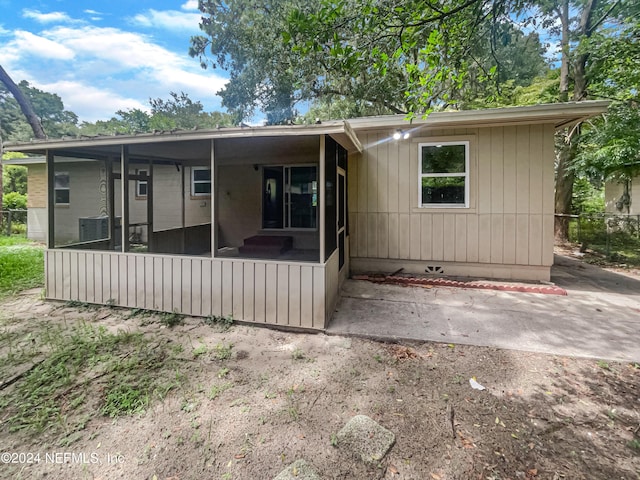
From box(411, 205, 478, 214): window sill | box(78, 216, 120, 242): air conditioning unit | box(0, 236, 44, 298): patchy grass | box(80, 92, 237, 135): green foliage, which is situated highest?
box(80, 92, 237, 135): green foliage

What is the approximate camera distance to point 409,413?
2.33 meters

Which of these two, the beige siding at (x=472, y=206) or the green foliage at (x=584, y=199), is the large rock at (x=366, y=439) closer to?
the beige siding at (x=472, y=206)

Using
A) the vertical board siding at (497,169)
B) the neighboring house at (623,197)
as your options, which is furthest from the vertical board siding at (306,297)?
the neighboring house at (623,197)

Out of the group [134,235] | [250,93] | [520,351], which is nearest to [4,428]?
[520,351]

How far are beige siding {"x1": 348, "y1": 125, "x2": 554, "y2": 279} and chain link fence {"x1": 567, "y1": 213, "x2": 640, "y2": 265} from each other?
450 centimetres

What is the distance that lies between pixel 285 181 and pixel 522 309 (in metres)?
5.52

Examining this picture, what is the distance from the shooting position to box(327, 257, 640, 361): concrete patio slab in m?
3.37

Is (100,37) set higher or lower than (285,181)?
higher

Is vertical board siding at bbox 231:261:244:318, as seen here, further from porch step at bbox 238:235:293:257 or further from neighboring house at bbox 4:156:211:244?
neighboring house at bbox 4:156:211:244

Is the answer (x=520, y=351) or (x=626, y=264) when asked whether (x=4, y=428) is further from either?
(x=626, y=264)

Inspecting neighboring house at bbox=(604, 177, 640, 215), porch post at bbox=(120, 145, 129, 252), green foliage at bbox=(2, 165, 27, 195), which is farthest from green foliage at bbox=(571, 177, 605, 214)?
green foliage at bbox=(2, 165, 27, 195)

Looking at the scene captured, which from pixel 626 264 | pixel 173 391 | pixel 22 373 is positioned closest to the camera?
pixel 173 391

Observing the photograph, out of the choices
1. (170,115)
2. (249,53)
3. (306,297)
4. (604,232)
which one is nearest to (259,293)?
(306,297)

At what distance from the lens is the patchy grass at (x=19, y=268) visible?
18.6 feet
